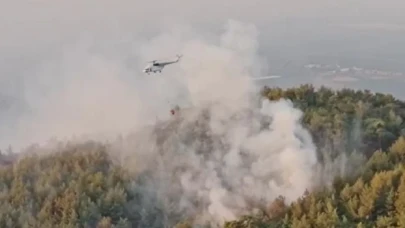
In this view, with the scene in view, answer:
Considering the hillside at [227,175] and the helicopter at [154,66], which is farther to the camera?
the helicopter at [154,66]

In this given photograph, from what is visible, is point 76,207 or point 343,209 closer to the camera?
point 343,209

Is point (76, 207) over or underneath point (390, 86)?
underneath

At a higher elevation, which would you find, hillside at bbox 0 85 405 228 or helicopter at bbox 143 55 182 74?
helicopter at bbox 143 55 182 74

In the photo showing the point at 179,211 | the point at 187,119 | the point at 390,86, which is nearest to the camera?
the point at 179,211

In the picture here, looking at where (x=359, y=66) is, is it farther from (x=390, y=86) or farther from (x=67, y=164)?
(x=67, y=164)

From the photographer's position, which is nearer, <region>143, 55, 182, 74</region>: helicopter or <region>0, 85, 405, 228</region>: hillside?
<region>0, 85, 405, 228</region>: hillside

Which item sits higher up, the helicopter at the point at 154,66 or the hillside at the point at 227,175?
the helicopter at the point at 154,66

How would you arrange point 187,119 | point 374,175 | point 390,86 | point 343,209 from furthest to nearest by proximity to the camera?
1. point 390,86
2. point 187,119
3. point 374,175
4. point 343,209


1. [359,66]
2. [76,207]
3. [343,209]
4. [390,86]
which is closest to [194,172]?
[76,207]
